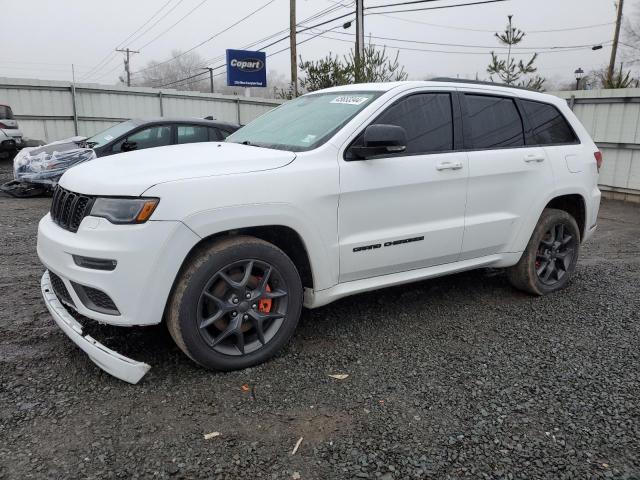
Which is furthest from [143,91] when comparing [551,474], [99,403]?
[551,474]

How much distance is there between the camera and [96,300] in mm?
2840

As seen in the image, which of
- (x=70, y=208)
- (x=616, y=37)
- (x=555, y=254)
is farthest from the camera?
(x=616, y=37)

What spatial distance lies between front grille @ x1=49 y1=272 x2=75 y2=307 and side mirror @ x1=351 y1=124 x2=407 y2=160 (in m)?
1.97

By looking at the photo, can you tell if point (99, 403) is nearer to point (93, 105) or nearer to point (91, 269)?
point (91, 269)

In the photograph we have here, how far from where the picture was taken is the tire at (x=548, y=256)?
14.7ft

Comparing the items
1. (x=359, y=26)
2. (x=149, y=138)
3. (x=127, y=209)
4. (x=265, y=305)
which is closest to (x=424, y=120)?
(x=265, y=305)

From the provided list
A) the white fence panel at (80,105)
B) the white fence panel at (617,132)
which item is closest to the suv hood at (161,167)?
the white fence panel at (617,132)

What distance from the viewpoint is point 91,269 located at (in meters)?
2.76

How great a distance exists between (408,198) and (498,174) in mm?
963

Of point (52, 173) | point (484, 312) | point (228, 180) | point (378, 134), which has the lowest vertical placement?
point (484, 312)

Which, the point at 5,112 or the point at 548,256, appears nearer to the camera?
the point at 548,256

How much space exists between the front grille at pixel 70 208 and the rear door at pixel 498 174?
8.73ft

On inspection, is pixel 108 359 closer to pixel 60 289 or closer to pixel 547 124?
pixel 60 289

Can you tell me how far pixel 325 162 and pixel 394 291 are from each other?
1.83 meters
